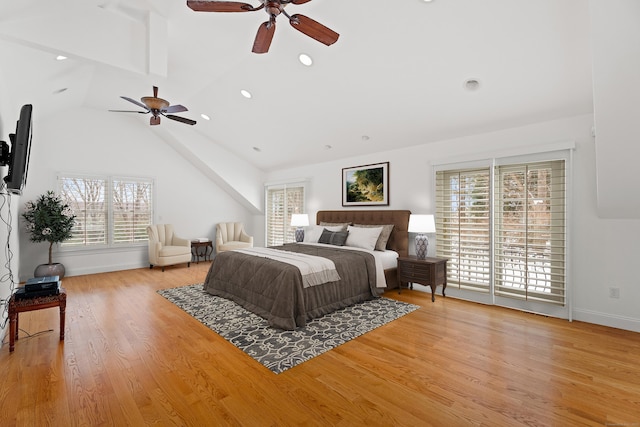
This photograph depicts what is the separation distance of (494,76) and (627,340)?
114 inches

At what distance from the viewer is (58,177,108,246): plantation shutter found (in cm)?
566

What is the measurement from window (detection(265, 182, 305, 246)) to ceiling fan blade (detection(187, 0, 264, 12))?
468 cm

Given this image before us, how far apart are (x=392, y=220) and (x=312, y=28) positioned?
329 cm

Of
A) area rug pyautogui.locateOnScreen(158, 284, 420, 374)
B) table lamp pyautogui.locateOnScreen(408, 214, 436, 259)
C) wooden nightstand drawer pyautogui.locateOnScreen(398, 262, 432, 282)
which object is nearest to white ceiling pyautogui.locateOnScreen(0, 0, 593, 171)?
table lamp pyautogui.locateOnScreen(408, 214, 436, 259)

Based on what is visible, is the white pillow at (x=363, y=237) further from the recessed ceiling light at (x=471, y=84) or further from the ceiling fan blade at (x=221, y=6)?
the ceiling fan blade at (x=221, y=6)

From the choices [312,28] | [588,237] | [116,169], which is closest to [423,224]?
[588,237]

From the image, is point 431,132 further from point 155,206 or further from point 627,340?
point 155,206

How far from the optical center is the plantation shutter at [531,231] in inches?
139

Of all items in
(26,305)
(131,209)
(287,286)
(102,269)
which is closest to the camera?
(26,305)

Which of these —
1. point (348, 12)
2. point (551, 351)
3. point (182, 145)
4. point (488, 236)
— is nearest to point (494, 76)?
point (348, 12)

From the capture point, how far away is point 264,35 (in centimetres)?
244

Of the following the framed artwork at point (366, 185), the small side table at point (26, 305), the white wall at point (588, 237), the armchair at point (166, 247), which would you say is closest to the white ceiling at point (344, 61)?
the white wall at point (588, 237)

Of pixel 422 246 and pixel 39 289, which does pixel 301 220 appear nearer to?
pixel 422 246

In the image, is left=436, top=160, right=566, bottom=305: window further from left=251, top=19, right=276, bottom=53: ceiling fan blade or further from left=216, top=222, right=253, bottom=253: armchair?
left=216, top=222, right=253, bottom=253: armchair
